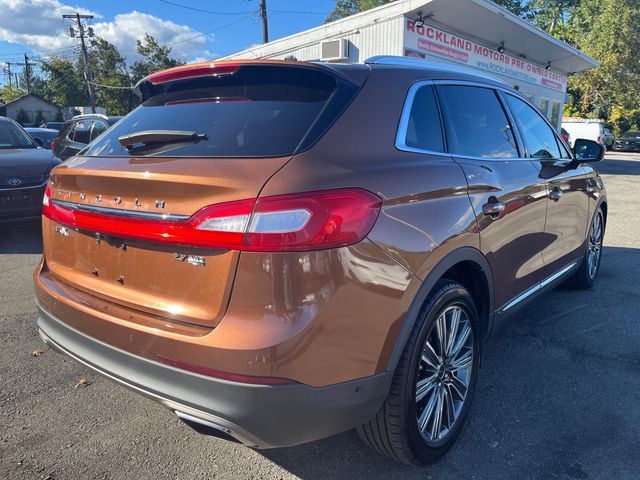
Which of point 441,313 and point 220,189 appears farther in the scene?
point 441,313

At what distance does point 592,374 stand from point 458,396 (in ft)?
4.12

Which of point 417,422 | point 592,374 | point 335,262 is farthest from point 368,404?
point 592,374

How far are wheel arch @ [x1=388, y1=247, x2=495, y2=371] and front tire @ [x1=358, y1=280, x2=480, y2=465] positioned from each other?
0.28 ft

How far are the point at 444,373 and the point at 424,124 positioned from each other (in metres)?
1.23

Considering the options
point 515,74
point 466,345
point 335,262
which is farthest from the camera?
point 515,74

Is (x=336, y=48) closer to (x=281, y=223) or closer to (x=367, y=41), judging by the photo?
(x=367, y=41)

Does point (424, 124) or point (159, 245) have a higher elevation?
point (424, 124)

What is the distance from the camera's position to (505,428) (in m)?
2.67

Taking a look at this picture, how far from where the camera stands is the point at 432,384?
2.37 meters

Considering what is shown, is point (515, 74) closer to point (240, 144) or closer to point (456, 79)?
point (456, 79)

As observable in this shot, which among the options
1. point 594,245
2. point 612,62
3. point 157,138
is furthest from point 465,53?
point 612,62

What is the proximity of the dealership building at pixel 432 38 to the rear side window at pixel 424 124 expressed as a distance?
705cm

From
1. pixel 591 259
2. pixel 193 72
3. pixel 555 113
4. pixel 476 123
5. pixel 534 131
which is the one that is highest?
pixel 193 72

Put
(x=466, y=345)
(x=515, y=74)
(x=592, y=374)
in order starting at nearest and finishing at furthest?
(x=466, y=345)
(x=592, y=374)
(x=515, y=74)
